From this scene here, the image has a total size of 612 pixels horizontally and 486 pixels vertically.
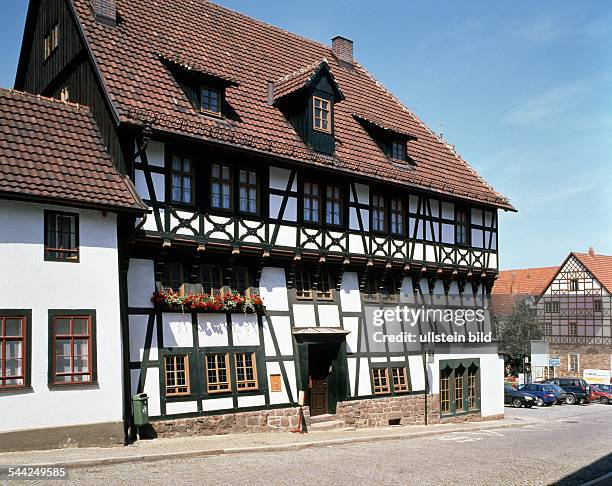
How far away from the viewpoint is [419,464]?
1706cm

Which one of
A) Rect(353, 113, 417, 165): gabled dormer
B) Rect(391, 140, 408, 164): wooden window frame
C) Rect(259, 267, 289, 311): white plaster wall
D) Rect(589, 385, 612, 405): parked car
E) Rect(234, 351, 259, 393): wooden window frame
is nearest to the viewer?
Rect(234, 351, 259, 393): wooden window frame

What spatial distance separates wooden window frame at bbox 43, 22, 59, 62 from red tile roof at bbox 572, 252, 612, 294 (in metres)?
51.6

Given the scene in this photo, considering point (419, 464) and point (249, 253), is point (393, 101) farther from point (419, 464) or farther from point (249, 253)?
point (419, 464)

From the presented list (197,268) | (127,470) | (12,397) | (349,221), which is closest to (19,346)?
(12,397)

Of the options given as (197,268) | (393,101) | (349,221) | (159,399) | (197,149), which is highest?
(393,101)

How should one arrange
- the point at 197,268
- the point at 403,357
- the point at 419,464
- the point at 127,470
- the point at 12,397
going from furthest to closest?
the point at 403,357 → the point at 197,268 → the point at 419,464 → the point at 12,397 → the point at 127,470

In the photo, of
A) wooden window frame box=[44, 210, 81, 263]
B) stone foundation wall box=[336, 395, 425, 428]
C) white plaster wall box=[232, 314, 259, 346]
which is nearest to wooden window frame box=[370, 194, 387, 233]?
stone foundation wall box=[336, 395, 425, 428]

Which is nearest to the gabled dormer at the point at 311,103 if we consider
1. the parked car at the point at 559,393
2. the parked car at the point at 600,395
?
the parked car at the point at 559,393

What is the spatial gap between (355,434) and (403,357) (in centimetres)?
516

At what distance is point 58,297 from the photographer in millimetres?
17031

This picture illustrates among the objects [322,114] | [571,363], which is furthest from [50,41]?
[571,363]

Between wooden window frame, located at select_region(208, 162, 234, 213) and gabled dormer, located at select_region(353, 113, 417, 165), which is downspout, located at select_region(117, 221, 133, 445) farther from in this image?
gabled dormer, located at select_region(353, 113, 417, 165)

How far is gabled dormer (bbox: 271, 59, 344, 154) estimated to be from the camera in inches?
941

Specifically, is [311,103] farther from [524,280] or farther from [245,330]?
[524,280]
